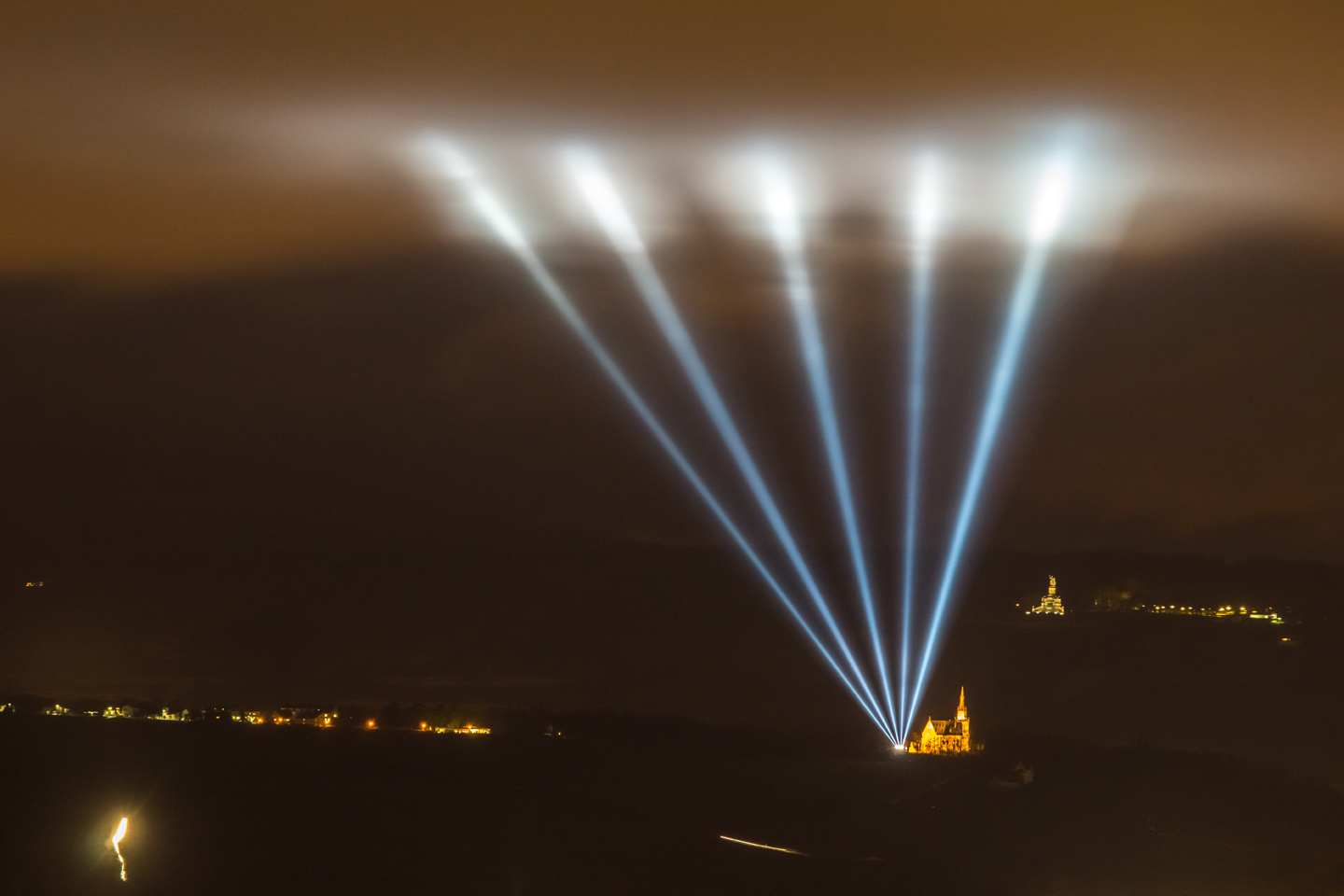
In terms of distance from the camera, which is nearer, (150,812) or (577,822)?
(577,822)

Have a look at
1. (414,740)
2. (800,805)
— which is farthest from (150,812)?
(414,740)

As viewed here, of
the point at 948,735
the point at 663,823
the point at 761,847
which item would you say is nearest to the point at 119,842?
the point at 663,823

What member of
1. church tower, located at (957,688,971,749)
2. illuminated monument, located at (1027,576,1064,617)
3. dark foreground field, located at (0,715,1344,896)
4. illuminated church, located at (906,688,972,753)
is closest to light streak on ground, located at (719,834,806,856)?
dark foreground field, located at (0,715,1344,896)

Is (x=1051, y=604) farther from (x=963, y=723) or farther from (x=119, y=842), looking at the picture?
(x=119, y=842)

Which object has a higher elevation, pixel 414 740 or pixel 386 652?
pixel 386 652

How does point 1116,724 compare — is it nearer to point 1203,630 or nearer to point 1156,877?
point 1203,630

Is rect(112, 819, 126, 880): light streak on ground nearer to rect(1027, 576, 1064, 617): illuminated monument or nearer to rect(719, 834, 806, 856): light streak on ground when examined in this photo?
rect(719, 834, 806, 856): light streak on ground

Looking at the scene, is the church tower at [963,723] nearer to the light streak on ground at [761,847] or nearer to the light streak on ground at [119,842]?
the light streak on ground at [761,847]
